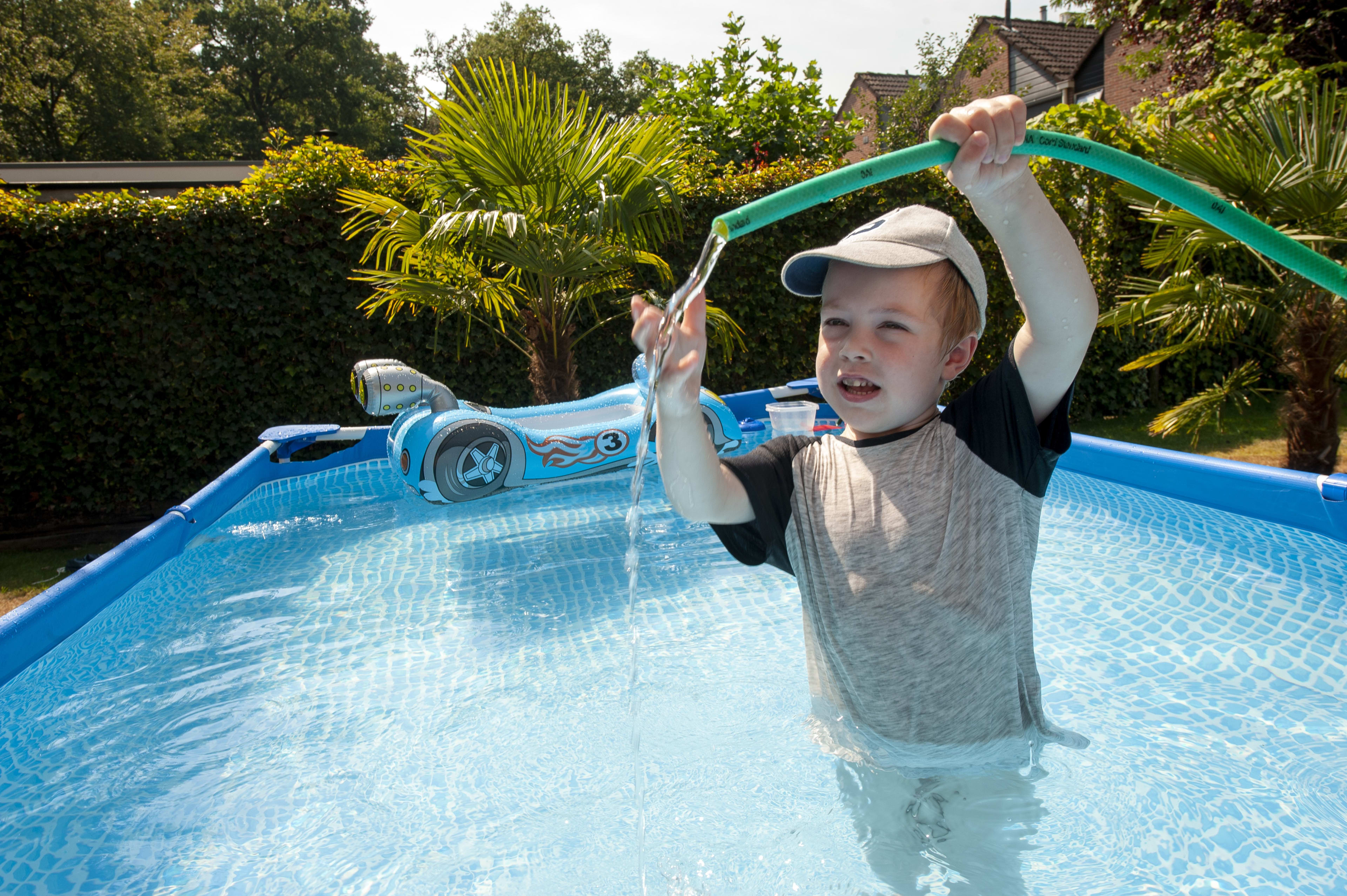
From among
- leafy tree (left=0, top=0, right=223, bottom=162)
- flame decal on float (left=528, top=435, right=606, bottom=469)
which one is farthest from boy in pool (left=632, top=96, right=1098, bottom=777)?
leafy tree (left=0, top=0, right=223, bottom=162)

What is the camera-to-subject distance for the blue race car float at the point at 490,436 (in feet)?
16.8

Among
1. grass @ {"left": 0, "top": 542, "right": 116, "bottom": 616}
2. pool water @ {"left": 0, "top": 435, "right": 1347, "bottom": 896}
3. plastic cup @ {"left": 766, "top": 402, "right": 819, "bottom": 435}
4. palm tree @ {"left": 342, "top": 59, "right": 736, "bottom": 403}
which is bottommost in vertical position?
pool water @ {"left": 0, "top": 435, "right": 1347, "bottom": 896}

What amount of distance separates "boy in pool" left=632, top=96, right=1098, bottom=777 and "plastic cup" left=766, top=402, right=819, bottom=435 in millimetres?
4103

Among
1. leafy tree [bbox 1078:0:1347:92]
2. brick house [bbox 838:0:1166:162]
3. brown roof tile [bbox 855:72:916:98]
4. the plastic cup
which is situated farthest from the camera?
brown roof tile [bbox 855:72:916:98]

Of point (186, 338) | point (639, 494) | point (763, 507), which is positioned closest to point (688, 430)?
point (763, 507)

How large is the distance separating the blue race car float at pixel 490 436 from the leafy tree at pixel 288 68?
39716 mm

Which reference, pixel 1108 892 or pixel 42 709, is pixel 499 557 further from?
pixel 1108 892

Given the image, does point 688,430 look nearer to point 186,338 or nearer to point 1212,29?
point 186,338

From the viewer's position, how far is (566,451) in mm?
5500

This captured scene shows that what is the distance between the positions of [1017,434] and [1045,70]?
34806 millimetres

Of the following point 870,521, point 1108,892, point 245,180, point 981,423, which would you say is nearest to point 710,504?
point 870,521

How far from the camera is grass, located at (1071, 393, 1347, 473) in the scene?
6.75 metres

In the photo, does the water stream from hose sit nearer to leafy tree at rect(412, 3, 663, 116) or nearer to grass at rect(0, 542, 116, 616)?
grass at rect(0, 542, 116, 616)

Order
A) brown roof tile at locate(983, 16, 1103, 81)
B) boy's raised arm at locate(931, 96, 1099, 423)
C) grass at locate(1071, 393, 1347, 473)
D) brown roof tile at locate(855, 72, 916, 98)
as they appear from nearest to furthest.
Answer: boy's raised arm at locate(931, 96, 1099, 423), grass at locate(1071, 393, 1347, 473), brown roof tile at locate(983, 16, 1103, 81), brown roof tile at locate(855, 72, 916, 98)
